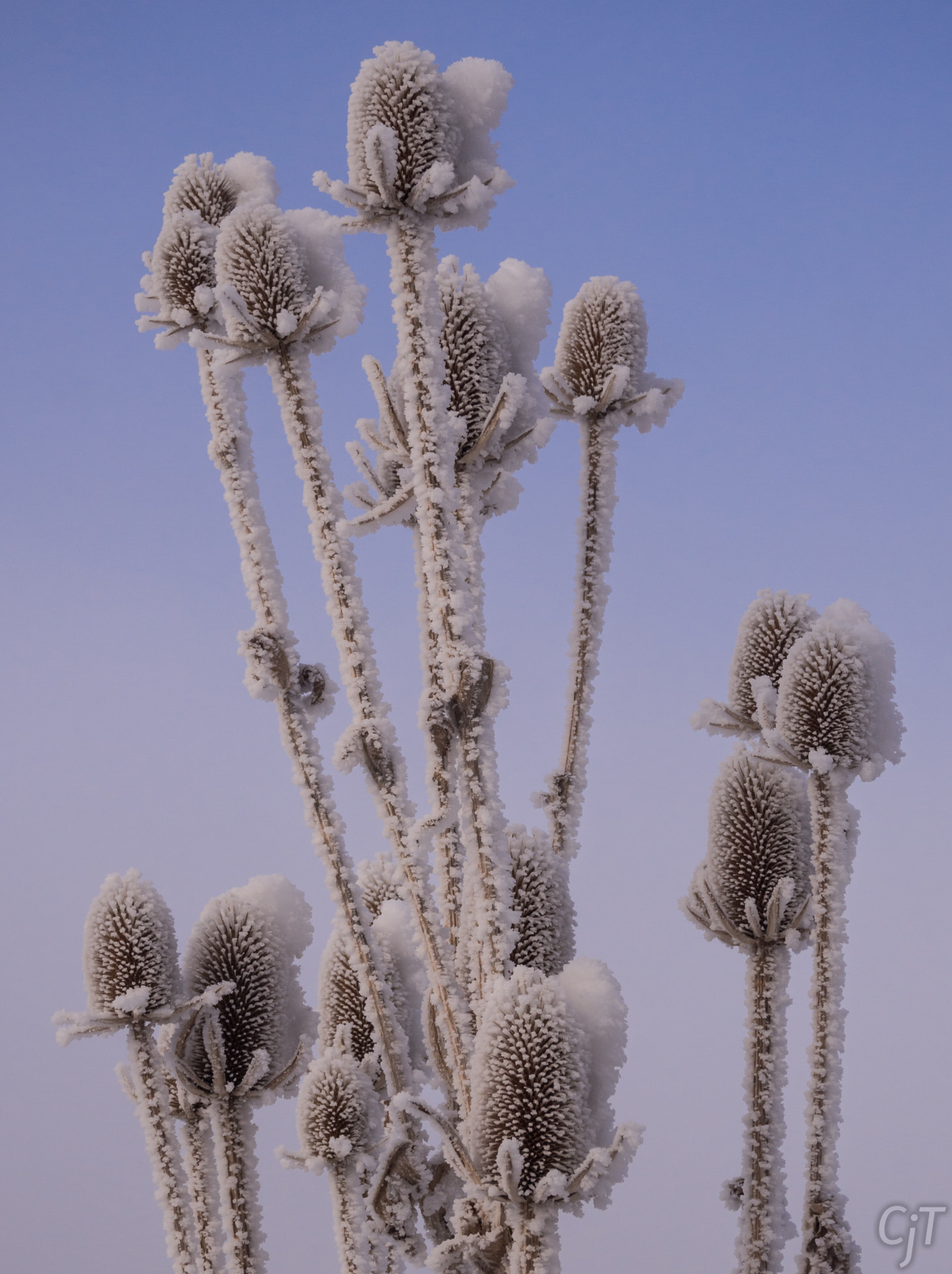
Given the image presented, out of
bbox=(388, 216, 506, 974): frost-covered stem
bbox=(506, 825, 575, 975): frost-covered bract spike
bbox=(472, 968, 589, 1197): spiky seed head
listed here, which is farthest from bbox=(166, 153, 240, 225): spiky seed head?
bbox=(472, 968, 589, 1197): spiky seed head

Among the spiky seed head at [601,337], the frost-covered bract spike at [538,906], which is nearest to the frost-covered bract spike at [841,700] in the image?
the frost-covered bract spike at [538,906]

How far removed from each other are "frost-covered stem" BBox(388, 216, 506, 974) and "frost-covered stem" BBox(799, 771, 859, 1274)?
1134mm

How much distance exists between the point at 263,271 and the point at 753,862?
198 cm

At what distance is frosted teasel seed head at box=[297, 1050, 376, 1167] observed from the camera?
2949 millimetres

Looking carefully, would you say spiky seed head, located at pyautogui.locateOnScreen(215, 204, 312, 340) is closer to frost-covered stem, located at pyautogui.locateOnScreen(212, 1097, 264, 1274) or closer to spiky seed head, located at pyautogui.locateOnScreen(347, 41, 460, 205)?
spiky seed head, located at pyautogui.locateOnScreen(347, 41, 460, 205)

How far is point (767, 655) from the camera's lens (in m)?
3.50

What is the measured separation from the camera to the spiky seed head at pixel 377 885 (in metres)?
3.32

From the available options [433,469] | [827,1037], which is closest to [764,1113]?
[827,1037]

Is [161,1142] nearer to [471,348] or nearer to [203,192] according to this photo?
[471,348]

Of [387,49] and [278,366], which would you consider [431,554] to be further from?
[387,49]

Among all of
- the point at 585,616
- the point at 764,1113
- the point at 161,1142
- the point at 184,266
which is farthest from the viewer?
the point at 585,616

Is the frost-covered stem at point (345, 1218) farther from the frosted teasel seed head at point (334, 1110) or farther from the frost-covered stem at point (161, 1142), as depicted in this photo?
the frost-covered stem at point (161, 1142)

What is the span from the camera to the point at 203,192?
9.87 feet

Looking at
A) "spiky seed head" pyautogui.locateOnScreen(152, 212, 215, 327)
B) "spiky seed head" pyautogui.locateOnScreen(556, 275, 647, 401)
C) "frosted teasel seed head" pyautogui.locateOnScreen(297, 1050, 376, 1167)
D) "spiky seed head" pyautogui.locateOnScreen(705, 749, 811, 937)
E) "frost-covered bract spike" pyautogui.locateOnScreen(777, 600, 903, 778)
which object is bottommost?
"frosted teasel seed head" pyautogui.locateOnScreen(297, 1050, 376, 1167)
